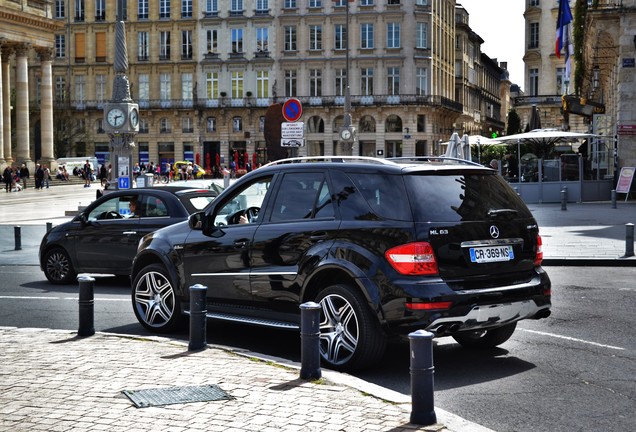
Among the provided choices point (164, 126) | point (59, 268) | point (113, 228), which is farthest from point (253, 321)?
point (164, 126)

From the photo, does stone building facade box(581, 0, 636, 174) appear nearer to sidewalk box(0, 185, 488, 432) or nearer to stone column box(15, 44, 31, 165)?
sidewalk box(0, 185, 488, 432)

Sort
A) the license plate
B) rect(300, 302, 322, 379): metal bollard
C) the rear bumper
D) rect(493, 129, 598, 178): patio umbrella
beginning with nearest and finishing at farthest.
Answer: rect(300, 302, 322, 379): metal bollard
the rear bumper
the license plate
rect(493, 129, 598, 178): patio umbrella

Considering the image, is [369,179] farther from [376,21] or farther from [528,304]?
[376,21]

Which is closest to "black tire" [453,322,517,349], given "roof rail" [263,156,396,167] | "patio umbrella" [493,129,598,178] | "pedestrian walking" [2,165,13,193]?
"roof rail" [263,156,396,167]

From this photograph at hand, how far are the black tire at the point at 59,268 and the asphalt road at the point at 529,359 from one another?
1.68 m

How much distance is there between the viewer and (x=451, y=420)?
654 centimetres

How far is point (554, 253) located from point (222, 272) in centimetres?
1054

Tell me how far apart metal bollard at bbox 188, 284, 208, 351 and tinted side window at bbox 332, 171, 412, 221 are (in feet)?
4.78

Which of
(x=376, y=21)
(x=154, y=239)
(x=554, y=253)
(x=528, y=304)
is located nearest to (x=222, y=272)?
(x=154, y=239)

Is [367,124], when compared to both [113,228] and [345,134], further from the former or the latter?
[113,228]

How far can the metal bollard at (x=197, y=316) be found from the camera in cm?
900

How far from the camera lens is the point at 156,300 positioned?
10.7 metres

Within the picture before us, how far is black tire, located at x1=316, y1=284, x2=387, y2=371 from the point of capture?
27.2 feet

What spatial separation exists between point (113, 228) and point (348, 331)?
25.9ft
